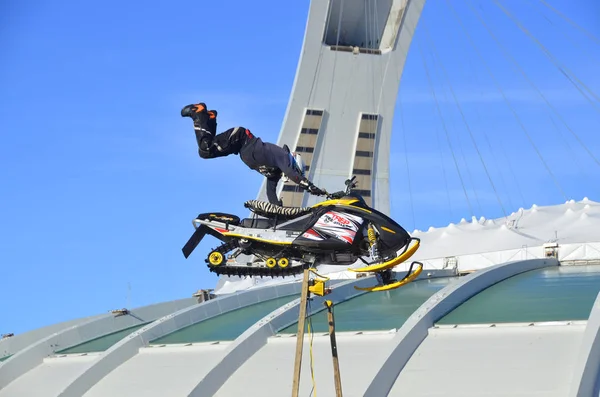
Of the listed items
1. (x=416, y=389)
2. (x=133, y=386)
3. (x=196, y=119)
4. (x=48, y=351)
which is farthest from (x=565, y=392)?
(x=48, y=351)

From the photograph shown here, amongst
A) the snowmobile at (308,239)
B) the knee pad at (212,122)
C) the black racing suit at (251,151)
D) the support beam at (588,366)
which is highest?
the knee pad at (212,122)

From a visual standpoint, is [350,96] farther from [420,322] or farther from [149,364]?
[420,322]

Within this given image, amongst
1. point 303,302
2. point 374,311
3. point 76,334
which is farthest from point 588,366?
point 76,334

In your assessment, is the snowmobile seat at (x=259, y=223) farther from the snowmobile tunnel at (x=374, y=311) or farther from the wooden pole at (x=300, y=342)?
the snowmobile tunnel at (x=374, y=311)

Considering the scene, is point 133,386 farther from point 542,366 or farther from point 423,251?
point 423,251

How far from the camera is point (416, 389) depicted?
74.0 feet

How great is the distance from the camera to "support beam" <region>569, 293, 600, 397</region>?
67.5ft

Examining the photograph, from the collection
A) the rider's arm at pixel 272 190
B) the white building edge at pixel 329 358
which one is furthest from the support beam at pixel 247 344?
the rider's arm at pixel 272 190

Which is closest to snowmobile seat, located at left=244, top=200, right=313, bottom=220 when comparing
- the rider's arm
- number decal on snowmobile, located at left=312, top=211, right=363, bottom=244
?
the rider's arm

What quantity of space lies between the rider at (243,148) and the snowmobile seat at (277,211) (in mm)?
346

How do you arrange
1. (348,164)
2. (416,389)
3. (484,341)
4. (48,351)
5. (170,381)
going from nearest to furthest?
1. (416,389)
2. (484,341)
3. (170,381)
4. (48,351)
5. (348,164)

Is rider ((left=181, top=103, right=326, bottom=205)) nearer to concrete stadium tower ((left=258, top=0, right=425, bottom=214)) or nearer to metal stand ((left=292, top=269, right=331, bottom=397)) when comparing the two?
metal stand ((left=292, top=269, right=331, bottom=397))

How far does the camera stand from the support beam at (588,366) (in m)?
20.6

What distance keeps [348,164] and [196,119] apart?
54077mm
